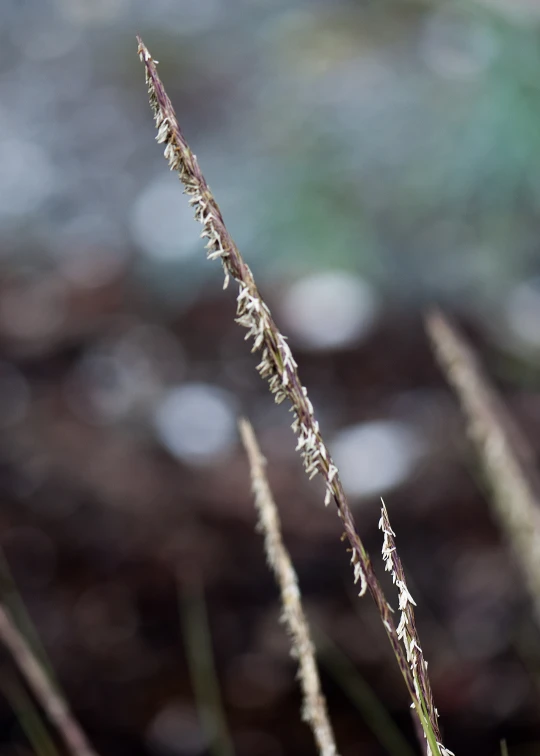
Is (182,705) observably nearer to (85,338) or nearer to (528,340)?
(85,338)

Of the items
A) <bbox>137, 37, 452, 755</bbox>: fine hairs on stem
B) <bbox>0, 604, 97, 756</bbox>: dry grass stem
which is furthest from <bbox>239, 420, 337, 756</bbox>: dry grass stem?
<bbox>0, 604, 97, 756</bbox>: dry grass stem

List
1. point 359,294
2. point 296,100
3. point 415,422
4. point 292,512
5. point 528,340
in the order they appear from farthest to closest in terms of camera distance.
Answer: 1. point 296,100
2. point 359,294
3. point 528,340
4. point 415,422
5. point 292,512

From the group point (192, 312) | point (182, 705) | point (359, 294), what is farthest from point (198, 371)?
point (182, 705)

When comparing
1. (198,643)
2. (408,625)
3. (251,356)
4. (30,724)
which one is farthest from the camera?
(251,356)

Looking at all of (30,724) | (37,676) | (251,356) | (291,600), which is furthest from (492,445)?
(251,356)

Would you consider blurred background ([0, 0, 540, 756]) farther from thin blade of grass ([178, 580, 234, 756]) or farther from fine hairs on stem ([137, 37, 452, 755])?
fine hairs on stem ([137, 37, 452, 755])

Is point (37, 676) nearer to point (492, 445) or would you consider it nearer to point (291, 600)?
point (291, 600)

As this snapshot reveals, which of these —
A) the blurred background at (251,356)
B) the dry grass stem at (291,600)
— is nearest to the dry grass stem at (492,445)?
the dry grass stem at (291,600)

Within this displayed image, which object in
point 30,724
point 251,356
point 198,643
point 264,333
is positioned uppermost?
point 251,356
